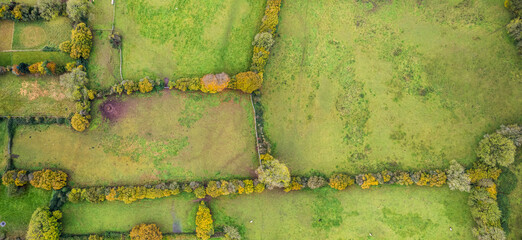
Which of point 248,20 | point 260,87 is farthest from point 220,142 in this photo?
point 248,20

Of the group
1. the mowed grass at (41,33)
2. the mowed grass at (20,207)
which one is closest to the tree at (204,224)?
the mowed grass at (20,207)

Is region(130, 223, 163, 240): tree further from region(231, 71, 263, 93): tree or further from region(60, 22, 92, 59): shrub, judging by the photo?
region(60, 22, 92, 59): shrub

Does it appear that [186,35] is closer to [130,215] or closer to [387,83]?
[130,215]

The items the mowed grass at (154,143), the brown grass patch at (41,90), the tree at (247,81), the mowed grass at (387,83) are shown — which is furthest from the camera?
the mowed grass at (387,83)

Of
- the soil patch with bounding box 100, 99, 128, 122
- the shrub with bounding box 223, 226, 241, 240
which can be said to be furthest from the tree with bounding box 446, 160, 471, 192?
the soil patch with bounding box 100, 99, 128, 122

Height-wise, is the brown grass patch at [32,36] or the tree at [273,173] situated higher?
the brown grass patch at [32,36]

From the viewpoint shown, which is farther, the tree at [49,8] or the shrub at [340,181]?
the tree at [49,8]

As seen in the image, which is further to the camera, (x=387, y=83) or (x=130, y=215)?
(x=387, y=83)

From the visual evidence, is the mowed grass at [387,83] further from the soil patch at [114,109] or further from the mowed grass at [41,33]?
the mowed grass at [41,33]

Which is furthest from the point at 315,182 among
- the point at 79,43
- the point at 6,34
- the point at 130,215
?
the point at 6,34
